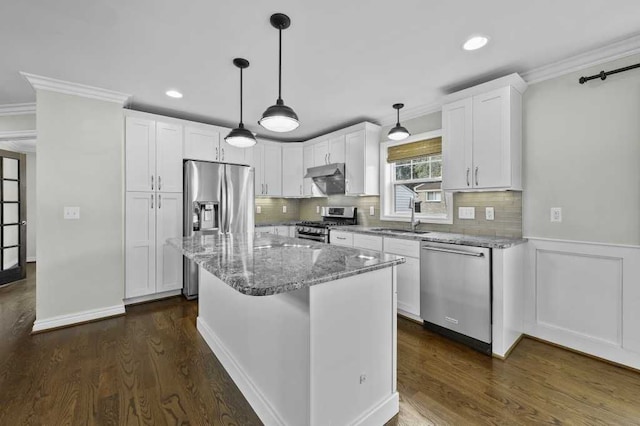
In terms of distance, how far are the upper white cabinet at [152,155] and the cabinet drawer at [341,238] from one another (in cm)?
212

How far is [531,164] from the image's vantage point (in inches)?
103

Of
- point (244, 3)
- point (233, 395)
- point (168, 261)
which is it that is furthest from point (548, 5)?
point (168, 261)

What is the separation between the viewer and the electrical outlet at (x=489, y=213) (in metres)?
2.86

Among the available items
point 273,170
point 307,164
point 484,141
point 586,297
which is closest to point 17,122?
point 273,170

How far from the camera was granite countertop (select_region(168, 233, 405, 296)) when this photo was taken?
113 cm

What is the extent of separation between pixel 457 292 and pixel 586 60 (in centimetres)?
221

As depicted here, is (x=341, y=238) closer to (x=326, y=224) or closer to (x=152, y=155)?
(x=326, y=224)

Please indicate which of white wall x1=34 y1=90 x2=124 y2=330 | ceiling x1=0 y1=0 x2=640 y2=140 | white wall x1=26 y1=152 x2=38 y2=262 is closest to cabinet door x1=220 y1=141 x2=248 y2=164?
ceiling x1=0 y1=0 x2=640 y2=140

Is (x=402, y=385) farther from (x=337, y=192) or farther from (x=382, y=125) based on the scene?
(x=382, y=125)

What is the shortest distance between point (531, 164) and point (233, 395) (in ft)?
10.3

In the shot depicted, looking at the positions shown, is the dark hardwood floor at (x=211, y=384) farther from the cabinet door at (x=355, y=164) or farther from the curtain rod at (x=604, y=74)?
the curtain rod at (x=604, y=74)

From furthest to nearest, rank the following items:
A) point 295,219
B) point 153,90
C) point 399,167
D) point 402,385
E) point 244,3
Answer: point 295,219, point 399,167, point 153,90, point 402,385, point 244,3

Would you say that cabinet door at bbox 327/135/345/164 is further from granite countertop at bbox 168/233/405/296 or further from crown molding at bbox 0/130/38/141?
crown molding at bbox 0/130/38/141

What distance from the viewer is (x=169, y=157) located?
3.60 m
